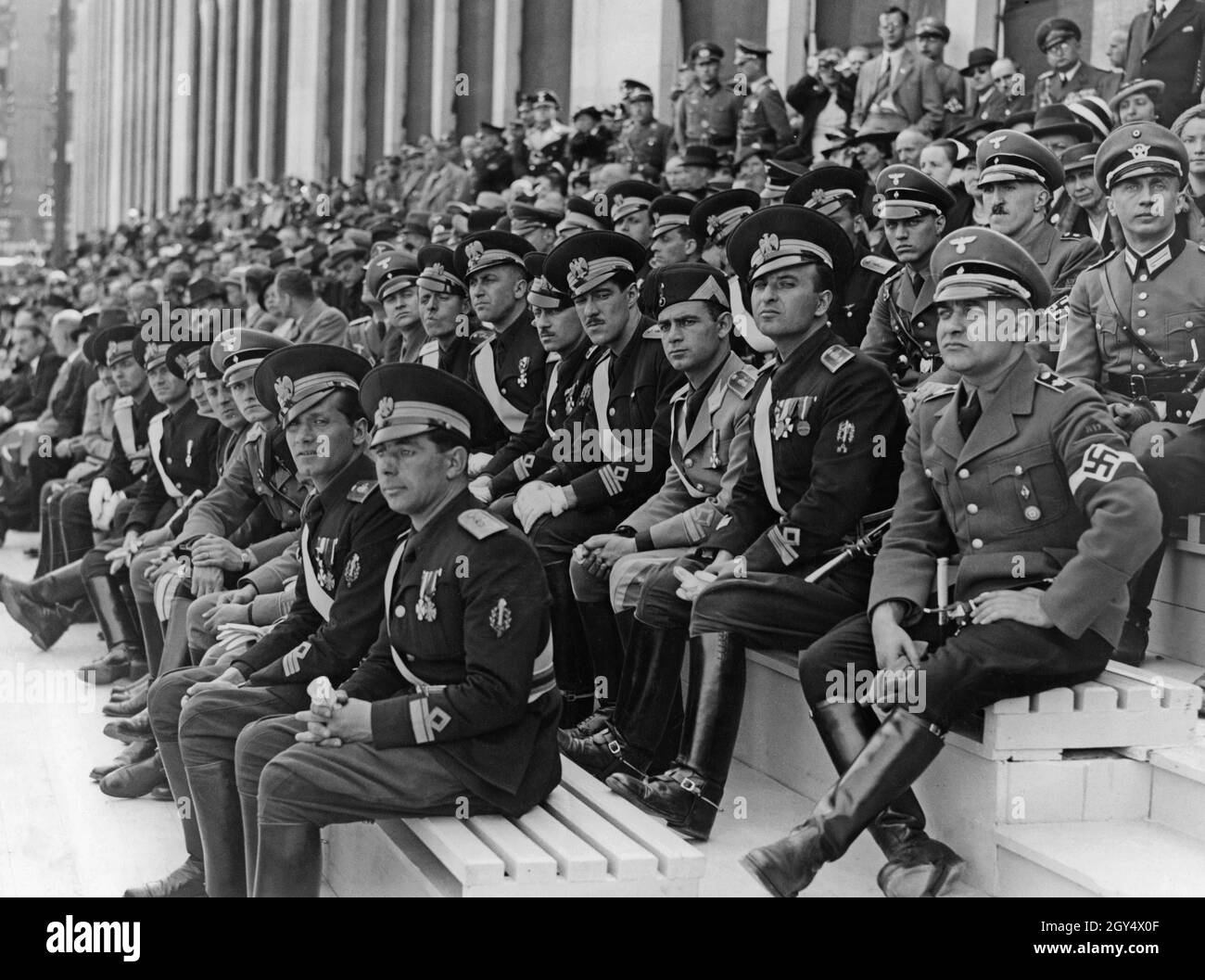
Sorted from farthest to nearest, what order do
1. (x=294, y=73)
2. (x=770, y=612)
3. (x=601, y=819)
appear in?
1. (x=294, y=73)
2. (x=770, y=612)
3. (x=601, y=819)

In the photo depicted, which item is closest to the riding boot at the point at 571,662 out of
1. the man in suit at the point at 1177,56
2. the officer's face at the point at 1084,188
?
the officer's face at the point at 1084,188

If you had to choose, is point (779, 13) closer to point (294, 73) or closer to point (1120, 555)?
point (1120, 555)

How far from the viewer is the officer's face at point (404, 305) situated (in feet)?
29.3

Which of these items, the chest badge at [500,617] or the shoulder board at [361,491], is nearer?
the chest badge at [500,617]

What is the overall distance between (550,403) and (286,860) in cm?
309

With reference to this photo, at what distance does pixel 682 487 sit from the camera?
Answer: 20.0 feet

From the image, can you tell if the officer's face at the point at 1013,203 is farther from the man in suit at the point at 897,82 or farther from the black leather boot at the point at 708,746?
the man in suit at the point at 897,82

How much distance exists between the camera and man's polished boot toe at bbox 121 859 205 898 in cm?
518

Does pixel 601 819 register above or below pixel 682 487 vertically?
below

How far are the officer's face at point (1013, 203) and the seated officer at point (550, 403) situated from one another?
5.34 ft

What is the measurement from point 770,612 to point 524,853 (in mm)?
1218

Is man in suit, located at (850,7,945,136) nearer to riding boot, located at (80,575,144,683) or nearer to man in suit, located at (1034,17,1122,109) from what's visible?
man in suit, located at (1034,17,1122,109)

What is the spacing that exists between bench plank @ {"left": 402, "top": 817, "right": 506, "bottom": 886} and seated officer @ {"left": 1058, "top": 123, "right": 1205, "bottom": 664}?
2572mm

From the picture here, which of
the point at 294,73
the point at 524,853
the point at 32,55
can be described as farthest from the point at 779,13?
the point at 32,55
